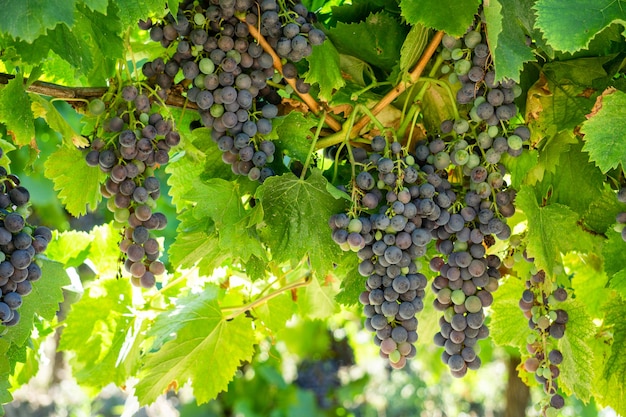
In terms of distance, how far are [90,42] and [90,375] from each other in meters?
0.87

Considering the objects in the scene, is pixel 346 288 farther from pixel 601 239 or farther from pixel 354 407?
pixel 354 407

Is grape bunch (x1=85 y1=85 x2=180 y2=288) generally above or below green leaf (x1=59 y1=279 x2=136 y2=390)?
above

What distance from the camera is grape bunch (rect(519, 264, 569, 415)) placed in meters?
1.32

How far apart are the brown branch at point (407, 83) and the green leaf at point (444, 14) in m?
0.09

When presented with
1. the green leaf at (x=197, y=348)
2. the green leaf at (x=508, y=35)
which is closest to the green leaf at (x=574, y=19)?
the green leaf at (x=508, y=35)

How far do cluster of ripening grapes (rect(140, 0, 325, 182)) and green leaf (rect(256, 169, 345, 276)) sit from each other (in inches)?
2.0

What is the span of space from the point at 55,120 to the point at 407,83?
58 centimetres

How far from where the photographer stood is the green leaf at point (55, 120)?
4.02 ft

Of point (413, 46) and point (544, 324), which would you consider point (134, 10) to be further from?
point (544, 324)

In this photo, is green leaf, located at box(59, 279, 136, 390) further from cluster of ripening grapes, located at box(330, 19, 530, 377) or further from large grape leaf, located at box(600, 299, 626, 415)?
large grape leaf, located at box(600, 299, 626, 415)

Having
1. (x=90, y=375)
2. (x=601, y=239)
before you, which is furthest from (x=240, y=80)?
(x=90, y=375)

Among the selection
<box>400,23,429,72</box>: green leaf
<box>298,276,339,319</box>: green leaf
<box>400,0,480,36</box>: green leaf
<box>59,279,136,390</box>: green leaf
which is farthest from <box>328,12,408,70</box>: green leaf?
<box>59,279,136,390</box>: green leaf

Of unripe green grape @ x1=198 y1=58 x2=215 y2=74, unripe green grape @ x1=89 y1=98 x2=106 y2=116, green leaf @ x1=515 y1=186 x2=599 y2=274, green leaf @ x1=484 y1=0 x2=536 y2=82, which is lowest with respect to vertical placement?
green leaf @ x1=515 y1=186 x2=599 y2=274

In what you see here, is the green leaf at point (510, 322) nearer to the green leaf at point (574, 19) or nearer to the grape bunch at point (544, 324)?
the grape bunch at point (544, 324)
